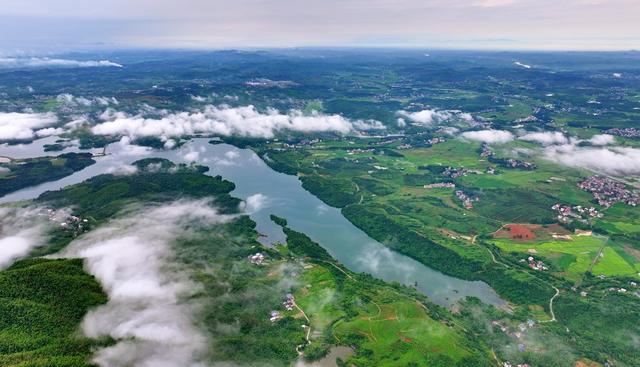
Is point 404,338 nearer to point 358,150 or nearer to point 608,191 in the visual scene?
point 608,191

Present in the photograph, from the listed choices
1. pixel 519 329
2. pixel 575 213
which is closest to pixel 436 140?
pixel 575 213

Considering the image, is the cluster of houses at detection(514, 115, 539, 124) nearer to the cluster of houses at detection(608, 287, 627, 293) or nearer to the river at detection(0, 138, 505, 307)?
the river at detection(0, 138, 505, 307)

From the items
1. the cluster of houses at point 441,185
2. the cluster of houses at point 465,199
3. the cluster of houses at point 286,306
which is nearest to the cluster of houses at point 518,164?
the cluster of houses at point 441,185

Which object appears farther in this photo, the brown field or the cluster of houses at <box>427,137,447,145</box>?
the cluster of houses at <box>427,137,447,145</box>

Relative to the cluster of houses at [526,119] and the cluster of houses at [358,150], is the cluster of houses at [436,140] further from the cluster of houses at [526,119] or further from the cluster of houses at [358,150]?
the cluster of houses at [526,119]

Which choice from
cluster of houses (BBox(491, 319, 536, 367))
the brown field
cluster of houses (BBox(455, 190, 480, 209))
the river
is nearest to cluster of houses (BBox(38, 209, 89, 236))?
the river

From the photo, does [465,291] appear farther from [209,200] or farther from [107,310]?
[209,200]
